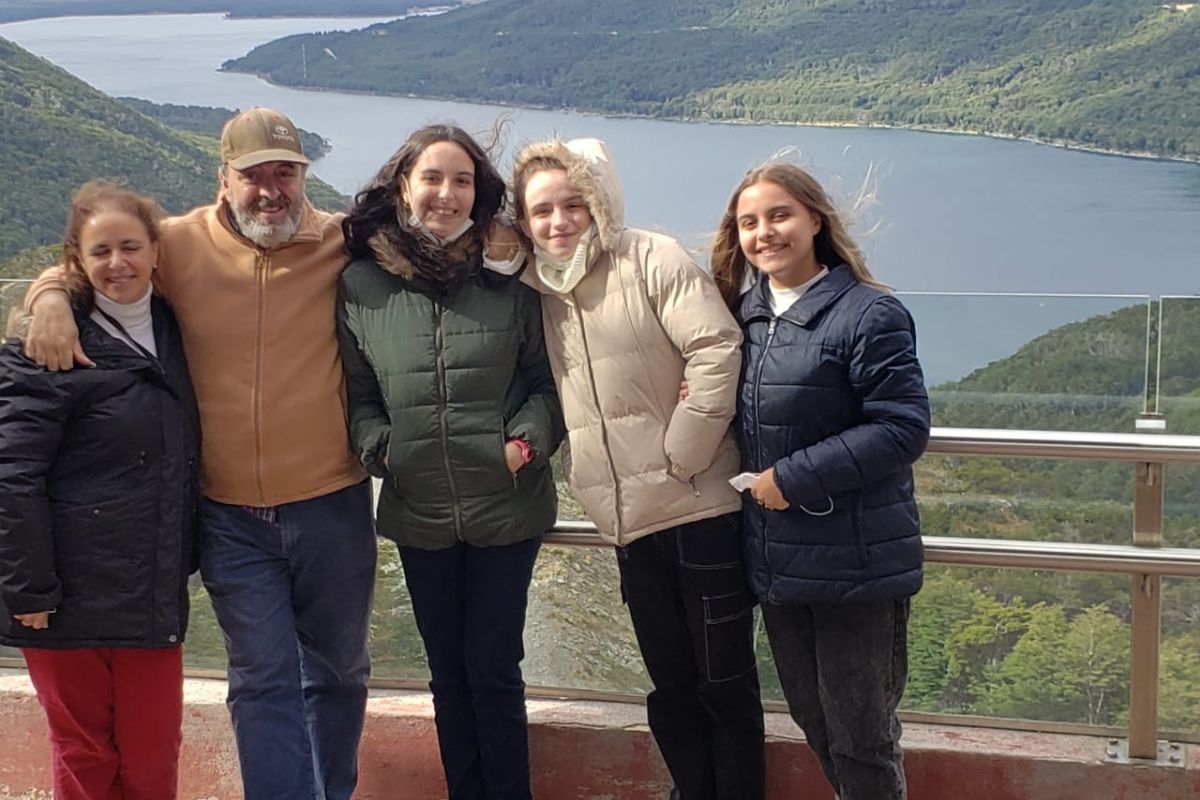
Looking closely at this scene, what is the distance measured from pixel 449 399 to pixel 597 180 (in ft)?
1.75

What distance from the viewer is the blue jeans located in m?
2.62

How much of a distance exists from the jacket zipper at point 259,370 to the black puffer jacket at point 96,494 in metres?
0.13

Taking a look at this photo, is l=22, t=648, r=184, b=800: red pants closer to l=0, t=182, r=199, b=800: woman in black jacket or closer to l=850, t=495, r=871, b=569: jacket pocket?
l=0, t=182, r=199, b=800: woman in black jacket

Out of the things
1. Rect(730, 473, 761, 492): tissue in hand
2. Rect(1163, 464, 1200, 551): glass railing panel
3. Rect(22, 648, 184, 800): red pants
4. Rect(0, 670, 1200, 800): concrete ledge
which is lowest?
Rect(0, 670, 1200, 800): concrete ledge

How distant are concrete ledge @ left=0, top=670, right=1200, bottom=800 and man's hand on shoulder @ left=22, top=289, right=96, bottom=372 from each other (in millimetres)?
1144

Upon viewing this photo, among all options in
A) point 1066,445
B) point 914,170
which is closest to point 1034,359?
point 1066,445

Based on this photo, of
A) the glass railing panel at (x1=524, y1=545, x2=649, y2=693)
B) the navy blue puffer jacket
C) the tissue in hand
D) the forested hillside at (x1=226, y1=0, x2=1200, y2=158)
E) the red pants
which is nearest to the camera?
the navy blue puffer jacket

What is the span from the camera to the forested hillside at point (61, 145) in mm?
8336

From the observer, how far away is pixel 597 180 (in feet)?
8.29

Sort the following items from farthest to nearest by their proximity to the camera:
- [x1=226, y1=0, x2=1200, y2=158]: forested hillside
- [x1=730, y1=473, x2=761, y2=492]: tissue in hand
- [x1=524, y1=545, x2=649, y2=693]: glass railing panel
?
[x1=226, y1=0, x2=1200, y2=158]: forested hillside
[x1=524, y1=545, x2=649, y2=693]: glass railing panel
[x1=730, y1=473, x2=761, y2=492]: tissue in hand

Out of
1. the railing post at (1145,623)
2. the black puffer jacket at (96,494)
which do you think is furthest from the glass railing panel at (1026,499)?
the black puffer jacket at (96,494)

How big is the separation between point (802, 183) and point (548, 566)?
1128 millimetres

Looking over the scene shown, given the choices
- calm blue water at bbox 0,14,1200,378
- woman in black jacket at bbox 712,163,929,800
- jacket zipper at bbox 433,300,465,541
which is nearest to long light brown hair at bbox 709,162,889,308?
woman in black jacket at bbox 712,163,929,800

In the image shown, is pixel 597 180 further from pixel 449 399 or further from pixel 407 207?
pixel 449 399
